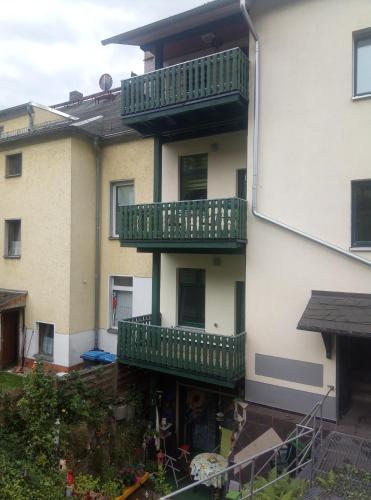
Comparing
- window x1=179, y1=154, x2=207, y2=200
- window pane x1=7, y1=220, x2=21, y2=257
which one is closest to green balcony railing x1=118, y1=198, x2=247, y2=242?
window x1=179, y1=154, x2=207, y2=200

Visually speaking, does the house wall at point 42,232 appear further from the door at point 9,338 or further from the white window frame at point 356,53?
the white window frame at point 356,53

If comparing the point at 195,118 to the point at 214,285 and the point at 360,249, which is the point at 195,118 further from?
the point at 360,249

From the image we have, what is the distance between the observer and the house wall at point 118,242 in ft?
38.9

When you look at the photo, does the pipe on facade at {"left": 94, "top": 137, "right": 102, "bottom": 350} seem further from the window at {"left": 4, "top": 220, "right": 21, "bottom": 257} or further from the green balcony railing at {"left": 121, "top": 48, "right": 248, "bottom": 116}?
the green balcony railing at {"left": 121, "top": 48, "right": 248, "bottom": 116}

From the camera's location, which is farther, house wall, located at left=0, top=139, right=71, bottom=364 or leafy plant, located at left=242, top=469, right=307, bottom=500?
house wall, located at left=0, top=139, right=71, bottom=364

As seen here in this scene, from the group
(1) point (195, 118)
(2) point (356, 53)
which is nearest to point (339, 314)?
(2) point (356, 53)

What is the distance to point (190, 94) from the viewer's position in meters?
8.80

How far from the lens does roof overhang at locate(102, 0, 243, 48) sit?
8.36m

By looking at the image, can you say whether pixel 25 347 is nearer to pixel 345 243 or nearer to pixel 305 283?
pixel 305 283

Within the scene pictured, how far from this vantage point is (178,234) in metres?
8.93

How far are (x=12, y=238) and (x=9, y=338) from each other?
3.67 meters

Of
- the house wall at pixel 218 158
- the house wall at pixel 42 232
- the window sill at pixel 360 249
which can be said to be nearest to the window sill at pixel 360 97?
the house wall at pixel 218 158

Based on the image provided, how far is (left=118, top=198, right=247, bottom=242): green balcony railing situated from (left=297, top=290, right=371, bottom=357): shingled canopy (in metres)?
2.14

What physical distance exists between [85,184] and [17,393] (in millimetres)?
6878
